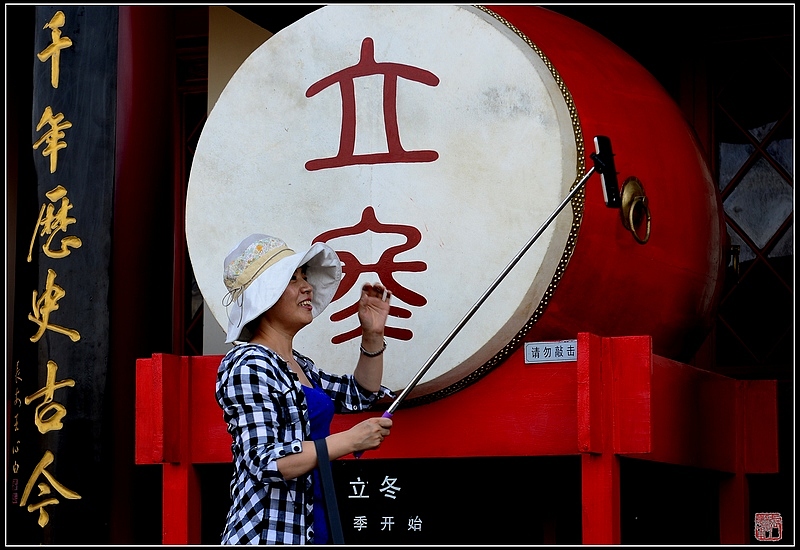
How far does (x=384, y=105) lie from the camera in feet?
9.14

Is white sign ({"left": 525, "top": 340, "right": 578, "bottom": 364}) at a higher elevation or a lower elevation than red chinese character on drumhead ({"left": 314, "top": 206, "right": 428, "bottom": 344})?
lower

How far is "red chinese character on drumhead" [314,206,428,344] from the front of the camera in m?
2.71

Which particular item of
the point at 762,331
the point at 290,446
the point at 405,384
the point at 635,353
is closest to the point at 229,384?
the point at 290,446

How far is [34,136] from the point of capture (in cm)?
366

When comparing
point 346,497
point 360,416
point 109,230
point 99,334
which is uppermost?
point 109,230

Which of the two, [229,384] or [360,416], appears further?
[360,416]

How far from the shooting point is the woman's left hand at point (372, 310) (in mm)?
2439

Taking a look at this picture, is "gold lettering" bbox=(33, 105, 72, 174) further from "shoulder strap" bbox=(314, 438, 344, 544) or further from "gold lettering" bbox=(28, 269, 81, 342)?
"shoulder strap" bbox=(314, 438, 344, 544)

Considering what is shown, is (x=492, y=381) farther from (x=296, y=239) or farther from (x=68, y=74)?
(x=68, y=74)

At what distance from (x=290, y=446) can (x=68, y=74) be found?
1.96m

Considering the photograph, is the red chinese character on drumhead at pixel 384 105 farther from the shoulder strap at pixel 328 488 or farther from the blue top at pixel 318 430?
the shoulder strap at pixel 328 488

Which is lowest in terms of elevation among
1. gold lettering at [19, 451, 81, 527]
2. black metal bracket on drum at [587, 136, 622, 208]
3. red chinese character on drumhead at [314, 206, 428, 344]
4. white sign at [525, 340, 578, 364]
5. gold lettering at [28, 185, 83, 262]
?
gold lettering at [19, 451, 81, 527]

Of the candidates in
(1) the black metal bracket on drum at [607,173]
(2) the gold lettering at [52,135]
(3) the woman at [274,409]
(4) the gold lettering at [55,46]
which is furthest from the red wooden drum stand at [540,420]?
(4) the gold lettering at [55,46]

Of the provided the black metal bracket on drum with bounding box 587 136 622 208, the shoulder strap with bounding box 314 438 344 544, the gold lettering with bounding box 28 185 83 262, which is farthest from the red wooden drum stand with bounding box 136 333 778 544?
the gold lettering with bounding box 28 185 83 262
